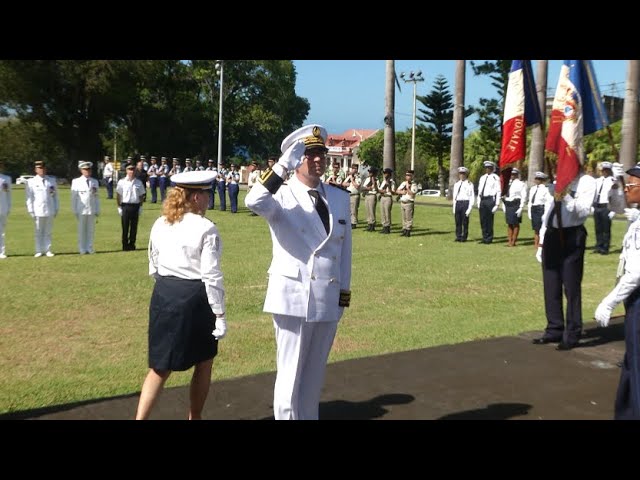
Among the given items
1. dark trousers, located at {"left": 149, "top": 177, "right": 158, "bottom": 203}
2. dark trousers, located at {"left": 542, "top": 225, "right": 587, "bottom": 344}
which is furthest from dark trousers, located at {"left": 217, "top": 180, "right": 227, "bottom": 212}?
dark trousers, located at {"left": 542, "top": 225, "right": 587, "bottom": 344}

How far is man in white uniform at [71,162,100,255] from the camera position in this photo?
582 inches

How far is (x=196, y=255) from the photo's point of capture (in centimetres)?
450

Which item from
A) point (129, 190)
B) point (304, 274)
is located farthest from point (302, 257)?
point (129, 190)

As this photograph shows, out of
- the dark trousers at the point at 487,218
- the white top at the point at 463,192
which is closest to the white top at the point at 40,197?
the white top at the point at 463,192

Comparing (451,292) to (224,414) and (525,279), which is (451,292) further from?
(224,414)

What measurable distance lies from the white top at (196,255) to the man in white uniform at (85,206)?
36.0 feet

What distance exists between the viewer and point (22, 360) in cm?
669

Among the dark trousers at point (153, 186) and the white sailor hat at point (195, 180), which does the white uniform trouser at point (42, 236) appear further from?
the dark trousers at point (153, 186)

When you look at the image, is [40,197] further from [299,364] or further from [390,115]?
[390,115]

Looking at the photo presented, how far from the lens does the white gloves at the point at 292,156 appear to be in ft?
13.6

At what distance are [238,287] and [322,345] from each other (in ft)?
21.0

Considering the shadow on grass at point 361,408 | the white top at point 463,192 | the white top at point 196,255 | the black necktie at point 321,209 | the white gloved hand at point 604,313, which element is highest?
the white top at point 463,192
